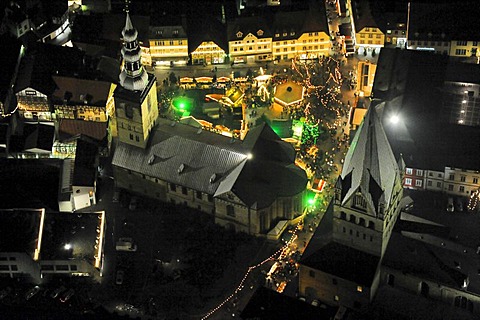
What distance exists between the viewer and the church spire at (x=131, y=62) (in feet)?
528

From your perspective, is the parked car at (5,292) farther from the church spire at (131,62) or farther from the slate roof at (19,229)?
the church spire at (131,62)

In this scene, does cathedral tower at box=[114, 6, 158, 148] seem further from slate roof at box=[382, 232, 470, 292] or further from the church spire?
slate roof at box=[382, 232, 470, 292]

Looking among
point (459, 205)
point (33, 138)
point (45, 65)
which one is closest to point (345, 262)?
point (459, 205)

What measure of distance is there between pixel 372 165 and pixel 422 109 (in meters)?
42.7

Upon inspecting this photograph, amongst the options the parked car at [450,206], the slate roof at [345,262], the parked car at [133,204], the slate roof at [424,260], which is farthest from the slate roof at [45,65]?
the parked car at [450,206]

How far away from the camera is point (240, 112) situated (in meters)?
192

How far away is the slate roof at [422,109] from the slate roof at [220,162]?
20.3 metres

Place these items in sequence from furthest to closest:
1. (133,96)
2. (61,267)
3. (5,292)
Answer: (133,96), (61,267), (5,292)

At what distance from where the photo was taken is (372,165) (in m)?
138

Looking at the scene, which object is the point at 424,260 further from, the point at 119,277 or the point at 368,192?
the point at 119,277

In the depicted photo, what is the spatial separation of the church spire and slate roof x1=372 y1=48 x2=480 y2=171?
4302 centimetres

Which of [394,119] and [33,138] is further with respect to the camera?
[33,138]

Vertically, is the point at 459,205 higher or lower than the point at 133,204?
higher

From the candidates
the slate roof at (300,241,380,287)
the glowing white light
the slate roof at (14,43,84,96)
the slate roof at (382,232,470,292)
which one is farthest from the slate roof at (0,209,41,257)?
the glowing white light
